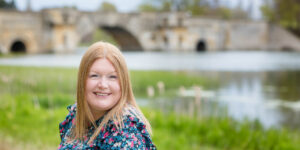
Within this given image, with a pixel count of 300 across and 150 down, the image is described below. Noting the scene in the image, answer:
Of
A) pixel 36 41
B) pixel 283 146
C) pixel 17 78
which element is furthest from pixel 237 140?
pixel 36 41

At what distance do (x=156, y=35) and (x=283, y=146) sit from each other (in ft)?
91.6

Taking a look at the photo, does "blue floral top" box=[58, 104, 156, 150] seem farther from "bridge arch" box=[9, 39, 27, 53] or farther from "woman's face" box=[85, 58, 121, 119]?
"bridge arch" box=[9, 39, 27, 53]

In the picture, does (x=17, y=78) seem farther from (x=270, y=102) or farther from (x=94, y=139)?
(x=94, y=139)

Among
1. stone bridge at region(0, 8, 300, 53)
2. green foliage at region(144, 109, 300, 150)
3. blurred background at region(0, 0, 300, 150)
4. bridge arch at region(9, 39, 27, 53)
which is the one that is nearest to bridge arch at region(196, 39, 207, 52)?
stone bridge at region(0, 8, 300, 53)

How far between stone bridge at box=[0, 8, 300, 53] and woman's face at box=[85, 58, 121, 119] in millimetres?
22866

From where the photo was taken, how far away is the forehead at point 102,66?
175 cm

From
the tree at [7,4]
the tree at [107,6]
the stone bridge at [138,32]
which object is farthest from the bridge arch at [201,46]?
the tree at [107,6]

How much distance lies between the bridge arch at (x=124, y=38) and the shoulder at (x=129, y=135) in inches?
1155

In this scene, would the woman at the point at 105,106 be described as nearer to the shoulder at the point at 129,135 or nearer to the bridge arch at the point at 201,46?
the shoulder at the point at 129,135

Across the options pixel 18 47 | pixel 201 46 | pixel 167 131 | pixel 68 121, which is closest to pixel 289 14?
pixel 201 46

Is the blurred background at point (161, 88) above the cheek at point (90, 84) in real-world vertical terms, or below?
below

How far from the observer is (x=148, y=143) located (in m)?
1.71

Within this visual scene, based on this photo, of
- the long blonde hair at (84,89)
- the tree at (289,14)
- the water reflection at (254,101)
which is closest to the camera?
the long blonde hair at (84,89)

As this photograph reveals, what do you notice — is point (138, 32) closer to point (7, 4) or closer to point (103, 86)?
point (7, 4)
